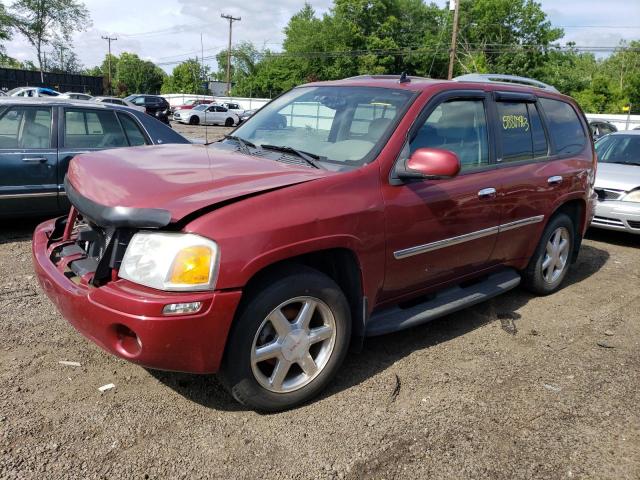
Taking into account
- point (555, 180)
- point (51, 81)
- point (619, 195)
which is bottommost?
point (619, 195)

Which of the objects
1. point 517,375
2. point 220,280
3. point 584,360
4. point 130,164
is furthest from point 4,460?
point 584,360

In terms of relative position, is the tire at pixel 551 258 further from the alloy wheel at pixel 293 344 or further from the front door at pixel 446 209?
the alloy wheel at pixel 293 344

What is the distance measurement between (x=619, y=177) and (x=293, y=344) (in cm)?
623

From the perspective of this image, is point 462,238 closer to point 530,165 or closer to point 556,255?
point 530,165

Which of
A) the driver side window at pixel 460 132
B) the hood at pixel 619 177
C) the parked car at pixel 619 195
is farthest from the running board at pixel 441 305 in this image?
the hood at pixel 619 177

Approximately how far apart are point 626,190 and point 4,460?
7286mm

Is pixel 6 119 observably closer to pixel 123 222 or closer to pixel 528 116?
pixel 123 222

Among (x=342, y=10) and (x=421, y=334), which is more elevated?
(x=342, y=10)

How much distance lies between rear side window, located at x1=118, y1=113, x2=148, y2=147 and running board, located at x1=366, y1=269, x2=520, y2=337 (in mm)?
4380

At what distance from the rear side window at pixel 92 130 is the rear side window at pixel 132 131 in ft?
0.21

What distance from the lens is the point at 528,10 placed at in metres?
60.4

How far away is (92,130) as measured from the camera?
644cm

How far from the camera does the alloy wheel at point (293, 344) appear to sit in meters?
2.86

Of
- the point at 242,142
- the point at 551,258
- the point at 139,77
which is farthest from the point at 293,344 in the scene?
the point at 139,77
